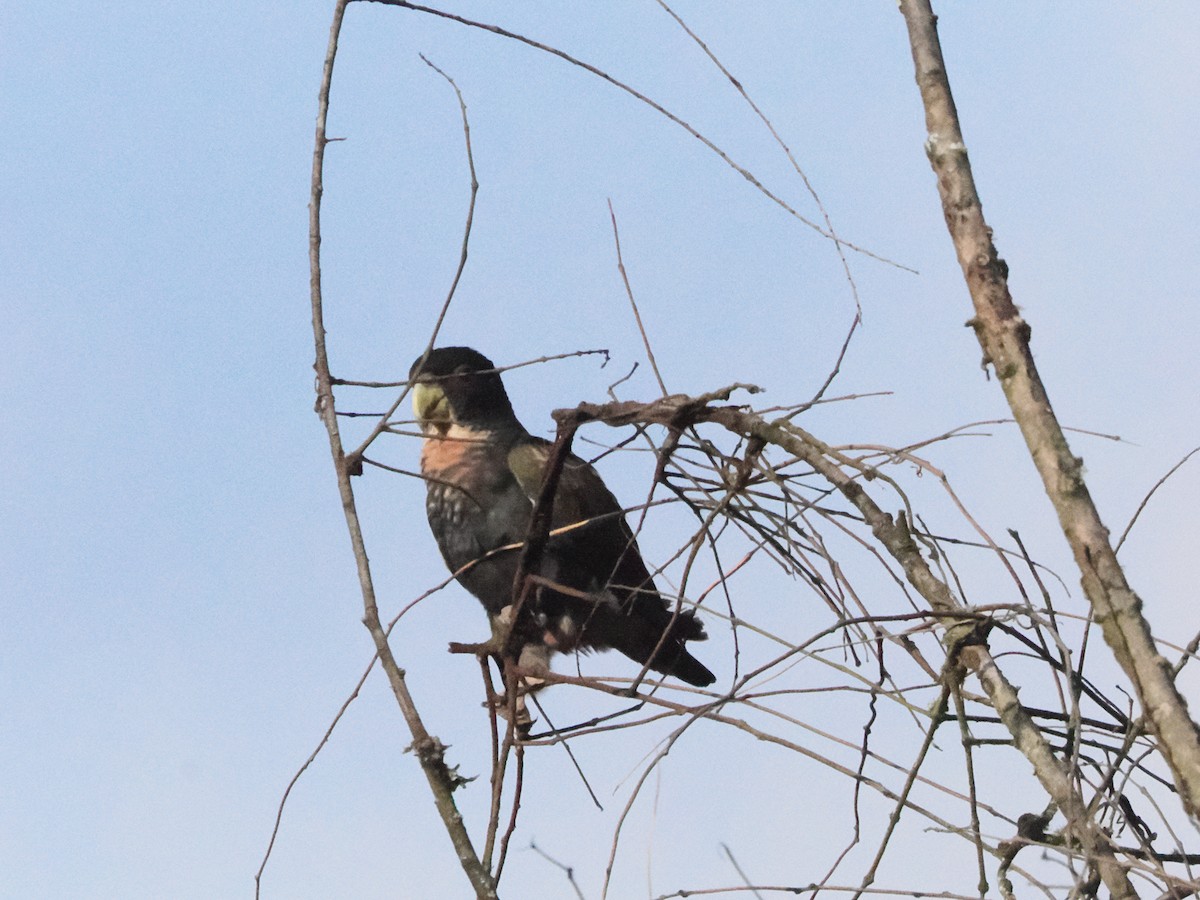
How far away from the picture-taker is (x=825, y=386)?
2.04 m

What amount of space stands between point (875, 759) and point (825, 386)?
543 millimetres

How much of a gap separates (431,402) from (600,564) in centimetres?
77

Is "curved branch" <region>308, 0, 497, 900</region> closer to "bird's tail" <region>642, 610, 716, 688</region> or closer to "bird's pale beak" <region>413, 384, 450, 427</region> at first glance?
"bird's tail" <region>642, 610, 716, 688</region>

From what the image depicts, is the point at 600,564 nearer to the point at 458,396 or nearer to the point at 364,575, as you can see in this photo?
the point at 458,396

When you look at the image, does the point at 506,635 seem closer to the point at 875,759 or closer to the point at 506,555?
the point at 875,759

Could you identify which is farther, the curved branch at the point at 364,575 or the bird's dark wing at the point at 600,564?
the bird's dark wing at the point at 600,564

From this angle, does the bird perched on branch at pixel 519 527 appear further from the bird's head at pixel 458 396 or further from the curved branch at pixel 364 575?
the curved branch at pixel 364 575

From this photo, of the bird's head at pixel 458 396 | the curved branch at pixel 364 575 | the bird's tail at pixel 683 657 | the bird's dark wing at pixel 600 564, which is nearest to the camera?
the curved branch at pixel 364 575

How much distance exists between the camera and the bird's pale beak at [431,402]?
13.1 feet

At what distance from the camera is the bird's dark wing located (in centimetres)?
342

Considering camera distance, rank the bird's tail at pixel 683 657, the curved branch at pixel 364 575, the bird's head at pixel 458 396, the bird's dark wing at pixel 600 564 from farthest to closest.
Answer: the bird's head at pixel 458 396 < the bird's tail at pixel 683 657 < the bird's dark wing at pixel 600 564 < the curved branch at pixel 364 575

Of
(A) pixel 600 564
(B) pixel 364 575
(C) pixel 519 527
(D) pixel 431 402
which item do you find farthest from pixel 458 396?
(B) pixel 364 575

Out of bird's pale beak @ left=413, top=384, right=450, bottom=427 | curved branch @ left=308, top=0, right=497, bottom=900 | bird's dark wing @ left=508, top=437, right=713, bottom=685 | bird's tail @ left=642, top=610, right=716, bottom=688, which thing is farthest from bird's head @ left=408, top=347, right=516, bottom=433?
curved branch @ left=308, top=0, right=497, bottom=900

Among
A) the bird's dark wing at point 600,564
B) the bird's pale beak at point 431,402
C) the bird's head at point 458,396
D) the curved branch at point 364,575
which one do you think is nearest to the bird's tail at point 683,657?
the bird's dark wing at point 600,564
